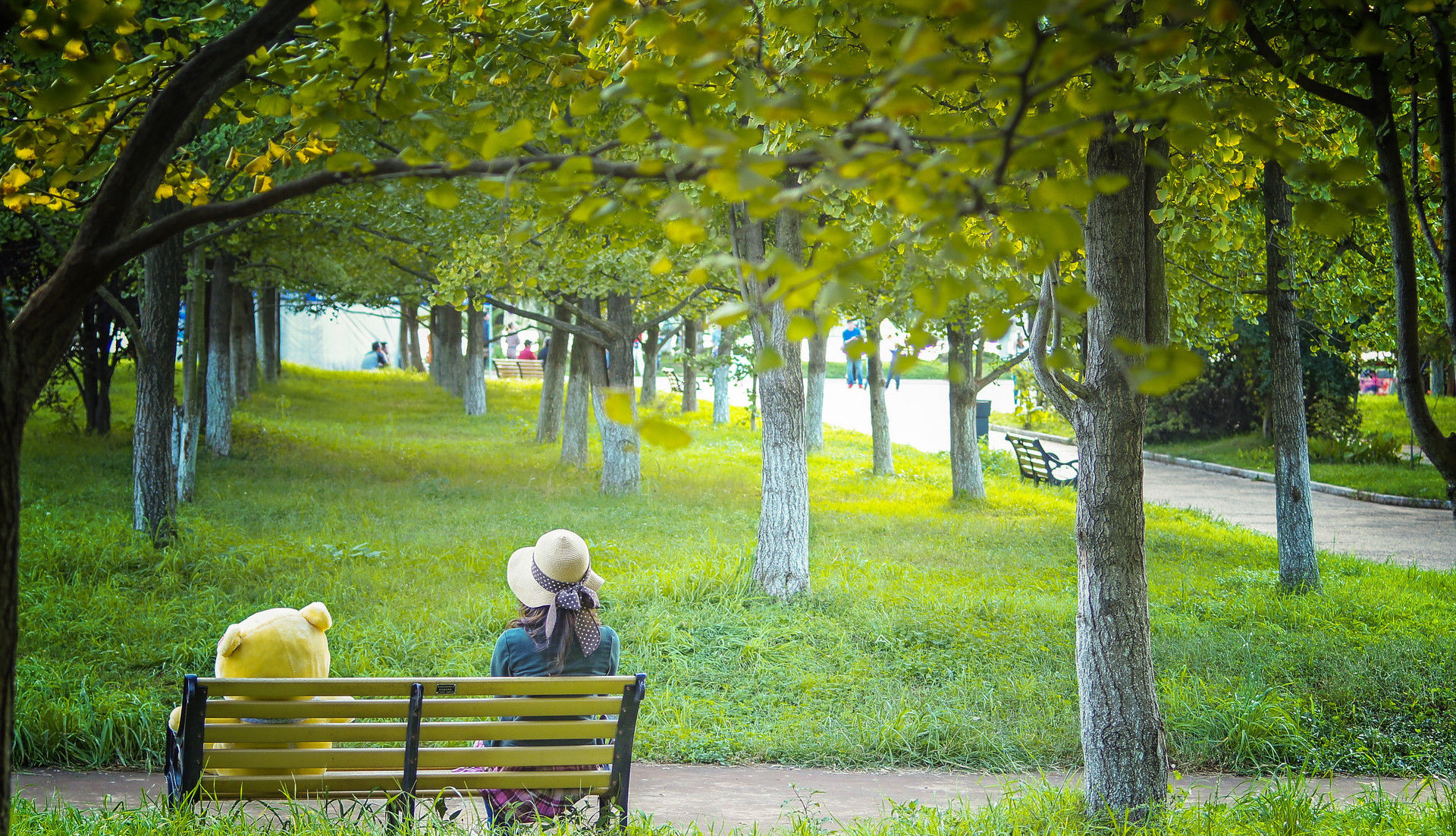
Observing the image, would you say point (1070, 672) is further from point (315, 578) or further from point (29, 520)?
point (29, 520)

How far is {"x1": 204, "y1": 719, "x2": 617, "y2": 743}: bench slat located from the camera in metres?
3.93

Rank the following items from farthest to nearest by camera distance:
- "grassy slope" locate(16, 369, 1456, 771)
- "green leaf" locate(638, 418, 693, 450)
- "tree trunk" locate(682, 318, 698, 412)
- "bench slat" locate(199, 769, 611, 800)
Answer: "tree trunk" locate(682, 318, 698, 412)
"grassy slope" locate(16, 369, 1456, 771)
"bench slat" locate(199, 769, 611, 800)
"green leaf" locate(638, 418, 693, 450)

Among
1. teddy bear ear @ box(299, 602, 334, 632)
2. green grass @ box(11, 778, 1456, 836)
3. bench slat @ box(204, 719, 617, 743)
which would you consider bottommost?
green grass @ box(11, 778, 1456, 836)

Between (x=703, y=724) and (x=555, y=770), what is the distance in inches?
81.1

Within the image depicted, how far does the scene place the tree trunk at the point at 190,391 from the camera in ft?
35.6

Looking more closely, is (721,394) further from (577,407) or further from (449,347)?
(577,407)

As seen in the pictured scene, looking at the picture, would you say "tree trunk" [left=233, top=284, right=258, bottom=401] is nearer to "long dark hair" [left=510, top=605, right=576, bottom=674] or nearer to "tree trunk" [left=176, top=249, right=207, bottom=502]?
"tree trunk" [left=176, top=249, right=207, bottom=502]

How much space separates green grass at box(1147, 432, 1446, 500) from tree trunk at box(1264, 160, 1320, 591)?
442cm

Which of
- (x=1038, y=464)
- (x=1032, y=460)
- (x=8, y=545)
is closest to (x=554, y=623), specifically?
(x=8, y=545)

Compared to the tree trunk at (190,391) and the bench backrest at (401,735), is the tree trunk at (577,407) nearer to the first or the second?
the tree trunk at (190,391)

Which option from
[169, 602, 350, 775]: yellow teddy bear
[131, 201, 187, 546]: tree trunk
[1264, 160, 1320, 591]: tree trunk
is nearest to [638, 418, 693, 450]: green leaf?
[169, 602, 350, 775]: yellow teddy bear

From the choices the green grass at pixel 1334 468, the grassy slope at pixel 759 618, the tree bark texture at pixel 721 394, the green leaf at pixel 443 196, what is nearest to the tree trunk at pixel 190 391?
the grassy slope at pixel 759 618

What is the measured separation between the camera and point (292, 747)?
4113 millimetres

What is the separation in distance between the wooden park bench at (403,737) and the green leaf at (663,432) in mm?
2260
